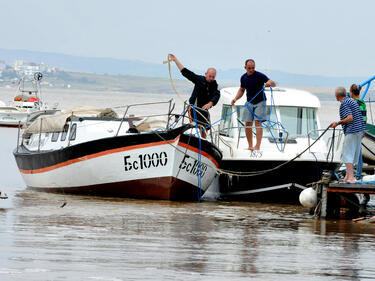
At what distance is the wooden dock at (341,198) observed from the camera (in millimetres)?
13867

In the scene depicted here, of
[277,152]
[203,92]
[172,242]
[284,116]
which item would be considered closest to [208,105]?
[203,92]

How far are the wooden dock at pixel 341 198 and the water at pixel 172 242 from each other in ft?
1.69

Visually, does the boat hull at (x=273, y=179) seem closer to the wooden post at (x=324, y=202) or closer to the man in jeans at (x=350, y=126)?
the wooden post at (x=324, y=202)

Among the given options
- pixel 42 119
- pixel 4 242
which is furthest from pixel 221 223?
pixel 42 119

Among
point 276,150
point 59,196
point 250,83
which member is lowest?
point 59,196

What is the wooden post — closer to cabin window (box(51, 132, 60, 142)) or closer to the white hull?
the white hull

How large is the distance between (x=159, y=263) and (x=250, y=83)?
9.09 m

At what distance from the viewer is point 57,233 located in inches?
429

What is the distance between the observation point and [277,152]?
688 inches

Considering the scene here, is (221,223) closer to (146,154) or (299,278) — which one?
(146,154)

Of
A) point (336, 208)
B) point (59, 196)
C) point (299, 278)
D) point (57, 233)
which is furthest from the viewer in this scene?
point (59, 196)

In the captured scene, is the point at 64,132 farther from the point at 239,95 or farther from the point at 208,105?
the point at 239,95

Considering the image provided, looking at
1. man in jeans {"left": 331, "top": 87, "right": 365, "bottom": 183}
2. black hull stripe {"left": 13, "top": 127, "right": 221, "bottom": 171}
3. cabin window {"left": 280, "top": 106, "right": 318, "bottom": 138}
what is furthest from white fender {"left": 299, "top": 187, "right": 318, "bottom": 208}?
cabin window {"left": 280, "top": 106, "right": 318, "bottom": 138}

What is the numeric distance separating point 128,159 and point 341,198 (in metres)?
4.20
